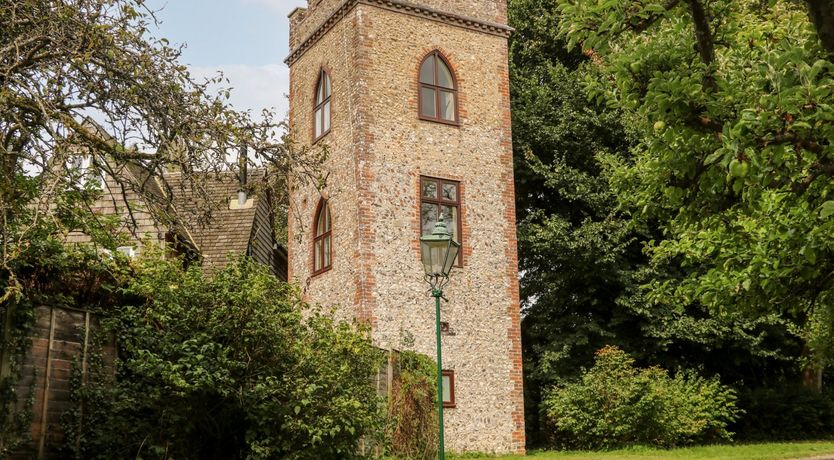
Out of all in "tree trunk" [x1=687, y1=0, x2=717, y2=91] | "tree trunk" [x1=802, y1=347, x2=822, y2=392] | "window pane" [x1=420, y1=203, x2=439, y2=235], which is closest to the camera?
"tree trunk" [x1=687, y1=0, x2=717, y2=91]

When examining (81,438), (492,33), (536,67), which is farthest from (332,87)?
(81,438)

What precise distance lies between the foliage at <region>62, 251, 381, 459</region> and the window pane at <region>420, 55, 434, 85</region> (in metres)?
10.9

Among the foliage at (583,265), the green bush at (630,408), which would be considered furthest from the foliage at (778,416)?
the green bush at (630,408)

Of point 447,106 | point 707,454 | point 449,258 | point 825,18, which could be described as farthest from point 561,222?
point 825,18

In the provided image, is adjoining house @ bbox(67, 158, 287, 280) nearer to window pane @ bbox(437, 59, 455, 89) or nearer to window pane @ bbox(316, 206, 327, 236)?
window pane @ bbox(316, 206, 327, 236)

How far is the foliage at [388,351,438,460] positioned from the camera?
647 inches

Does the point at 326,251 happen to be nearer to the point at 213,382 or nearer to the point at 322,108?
the point at 322,108

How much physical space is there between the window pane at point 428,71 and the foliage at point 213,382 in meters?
10.9

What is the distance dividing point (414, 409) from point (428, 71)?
356 inches

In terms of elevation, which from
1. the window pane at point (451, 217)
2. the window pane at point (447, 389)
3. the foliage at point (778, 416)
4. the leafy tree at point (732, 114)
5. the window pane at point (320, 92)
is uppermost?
the window pane at point (320, 92)

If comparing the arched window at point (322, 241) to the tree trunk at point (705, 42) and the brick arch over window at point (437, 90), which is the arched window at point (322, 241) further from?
the tree trunk at point (705, 42)

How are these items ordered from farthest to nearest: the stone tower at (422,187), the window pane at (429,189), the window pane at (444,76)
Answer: the window pane at (444,76) < the window pane at (429,189) < the stone tower at (422,187)

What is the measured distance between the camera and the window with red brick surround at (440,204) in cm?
2152

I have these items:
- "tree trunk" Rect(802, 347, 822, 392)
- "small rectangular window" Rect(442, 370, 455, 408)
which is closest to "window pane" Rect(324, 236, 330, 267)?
"small rectangular window" Rect(442, 370, 455, 408)
